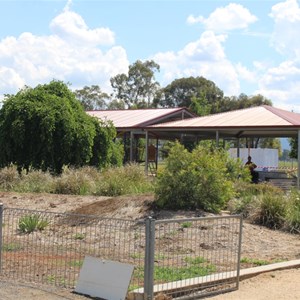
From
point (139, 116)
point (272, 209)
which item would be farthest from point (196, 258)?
point (139, 116)

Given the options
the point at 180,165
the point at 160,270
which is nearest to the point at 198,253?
the point at 160,270

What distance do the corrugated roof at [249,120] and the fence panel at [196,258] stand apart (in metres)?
13.3

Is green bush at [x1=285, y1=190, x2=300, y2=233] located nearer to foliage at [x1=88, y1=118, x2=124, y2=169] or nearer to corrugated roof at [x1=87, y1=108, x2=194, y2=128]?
foliage at [x1=88, y1=118, x2=124, y2=169]

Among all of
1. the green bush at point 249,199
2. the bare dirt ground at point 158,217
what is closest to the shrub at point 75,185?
the bare dirt ground at point 158,217

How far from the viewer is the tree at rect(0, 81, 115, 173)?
23.0 m

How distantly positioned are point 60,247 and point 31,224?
5.02 ft

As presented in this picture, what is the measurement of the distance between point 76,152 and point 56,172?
1185 millimetres

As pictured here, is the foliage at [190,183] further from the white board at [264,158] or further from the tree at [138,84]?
the tree at [138,84]

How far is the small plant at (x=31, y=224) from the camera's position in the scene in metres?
11.2

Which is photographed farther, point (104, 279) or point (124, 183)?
point (124, 183)

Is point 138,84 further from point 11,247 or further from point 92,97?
point 11,247

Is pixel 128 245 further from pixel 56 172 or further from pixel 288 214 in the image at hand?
pixel 56 172

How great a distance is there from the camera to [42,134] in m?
22.8

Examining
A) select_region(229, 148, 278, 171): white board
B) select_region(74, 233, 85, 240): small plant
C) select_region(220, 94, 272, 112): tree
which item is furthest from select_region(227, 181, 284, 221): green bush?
select_region(220, 94, 272, 112): tree
